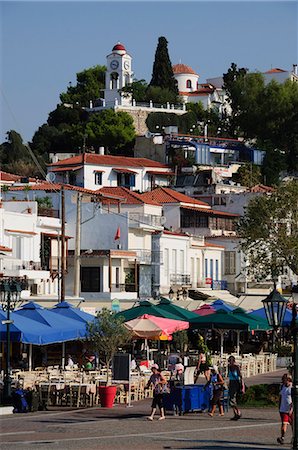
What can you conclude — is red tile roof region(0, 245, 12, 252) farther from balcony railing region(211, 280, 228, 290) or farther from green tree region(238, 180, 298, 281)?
balcony railing region(211, 280, 228, 290)

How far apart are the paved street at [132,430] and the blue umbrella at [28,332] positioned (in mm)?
2814

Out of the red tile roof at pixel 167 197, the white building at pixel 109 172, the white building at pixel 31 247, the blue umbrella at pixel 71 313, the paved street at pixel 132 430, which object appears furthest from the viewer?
the white building at pixel 109 172

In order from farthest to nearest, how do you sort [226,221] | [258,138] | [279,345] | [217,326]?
[258,138], [226,221], [279,345], [217,326]

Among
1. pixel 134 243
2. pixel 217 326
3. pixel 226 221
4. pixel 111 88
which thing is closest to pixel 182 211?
pixel 226 221

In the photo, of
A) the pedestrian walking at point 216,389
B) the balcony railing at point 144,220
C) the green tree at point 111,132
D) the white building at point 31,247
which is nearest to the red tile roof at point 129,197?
the balcony railing at point 144,220

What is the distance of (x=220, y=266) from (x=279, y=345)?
1010 inches

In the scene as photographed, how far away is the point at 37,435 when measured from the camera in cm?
2434

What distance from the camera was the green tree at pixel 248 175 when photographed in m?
102

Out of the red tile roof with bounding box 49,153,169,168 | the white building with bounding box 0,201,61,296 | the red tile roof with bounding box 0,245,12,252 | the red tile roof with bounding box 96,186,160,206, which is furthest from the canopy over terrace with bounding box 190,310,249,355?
the red tile roof with bounding box 49,153,169,168

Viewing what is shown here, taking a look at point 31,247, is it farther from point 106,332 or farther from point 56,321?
point 106,332

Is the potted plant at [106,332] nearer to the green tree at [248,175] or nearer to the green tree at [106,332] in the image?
the green tree at [106,332]

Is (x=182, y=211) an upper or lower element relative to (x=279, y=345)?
upper

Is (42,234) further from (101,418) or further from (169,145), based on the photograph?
(169,145)

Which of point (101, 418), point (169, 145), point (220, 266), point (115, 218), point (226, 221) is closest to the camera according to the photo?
point (101, 418)
